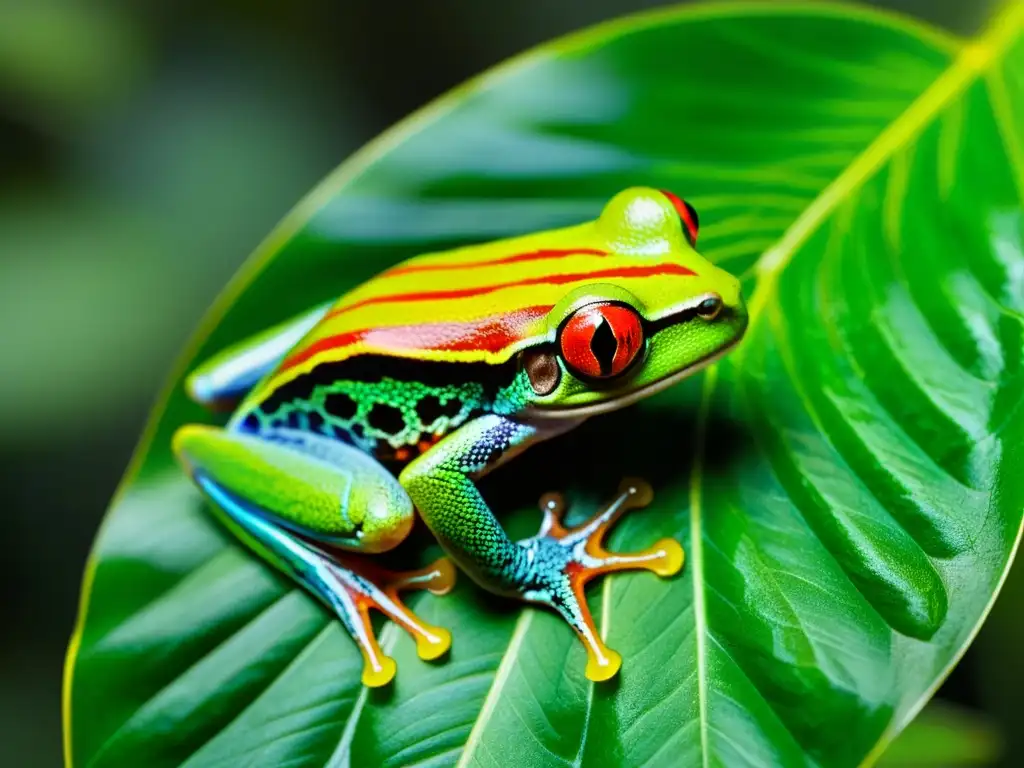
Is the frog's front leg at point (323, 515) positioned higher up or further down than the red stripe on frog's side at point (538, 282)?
further down

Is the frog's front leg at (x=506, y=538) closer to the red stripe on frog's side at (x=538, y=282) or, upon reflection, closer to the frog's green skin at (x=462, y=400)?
the frog's green skin at (x=462, y=400)

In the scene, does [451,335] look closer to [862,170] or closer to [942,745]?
[862,170]

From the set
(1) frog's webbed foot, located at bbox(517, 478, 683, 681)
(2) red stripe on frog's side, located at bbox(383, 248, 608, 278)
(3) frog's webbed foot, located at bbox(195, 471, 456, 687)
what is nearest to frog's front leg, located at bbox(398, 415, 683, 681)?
(1) frog's webbed foot, located at bbox(517, 478, 683, 681)

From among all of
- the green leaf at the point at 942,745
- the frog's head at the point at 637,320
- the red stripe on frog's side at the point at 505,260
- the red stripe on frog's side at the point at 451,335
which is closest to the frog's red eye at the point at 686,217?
the frog's head at the point at 637,320

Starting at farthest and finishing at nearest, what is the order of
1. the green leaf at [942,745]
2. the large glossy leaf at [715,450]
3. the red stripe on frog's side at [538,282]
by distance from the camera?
the green leaf at [942,745] → the red stripe on frog's side at [538,282] → the large glossy leaf at [715,450]

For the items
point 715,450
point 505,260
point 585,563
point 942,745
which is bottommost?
point 942,745

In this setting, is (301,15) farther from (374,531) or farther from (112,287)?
(374,531)

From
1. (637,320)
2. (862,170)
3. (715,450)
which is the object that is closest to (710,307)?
(637,320)
